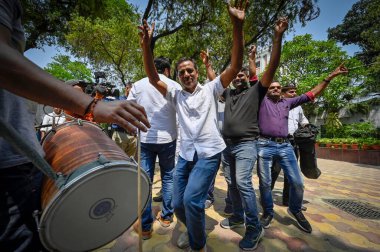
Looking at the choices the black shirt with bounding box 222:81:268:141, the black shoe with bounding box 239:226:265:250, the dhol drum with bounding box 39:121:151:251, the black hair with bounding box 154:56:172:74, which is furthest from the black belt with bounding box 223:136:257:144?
the dhol drum with bounding box 39:121:151:251

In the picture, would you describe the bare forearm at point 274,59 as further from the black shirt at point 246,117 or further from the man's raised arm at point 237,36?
the man's raised arm at point 237,36

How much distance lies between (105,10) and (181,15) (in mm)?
4184

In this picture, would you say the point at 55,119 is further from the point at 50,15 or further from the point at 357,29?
the point at 357,29

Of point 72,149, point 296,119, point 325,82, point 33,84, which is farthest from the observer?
point 296,119

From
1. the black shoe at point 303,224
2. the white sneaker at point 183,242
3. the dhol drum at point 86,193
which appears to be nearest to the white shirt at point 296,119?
the black shoe at point 303,224

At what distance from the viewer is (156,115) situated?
10.8ft

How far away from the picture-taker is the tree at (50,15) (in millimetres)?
10530

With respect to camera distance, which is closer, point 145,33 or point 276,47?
point 145,33

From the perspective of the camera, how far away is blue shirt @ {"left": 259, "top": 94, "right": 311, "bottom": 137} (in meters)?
3.58

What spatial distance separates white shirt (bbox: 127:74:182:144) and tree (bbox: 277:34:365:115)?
86.8 ft

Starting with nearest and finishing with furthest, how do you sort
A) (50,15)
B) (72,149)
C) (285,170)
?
(72,149)
(285,170)
(50,15)

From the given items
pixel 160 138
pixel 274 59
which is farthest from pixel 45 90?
pixel 274 59

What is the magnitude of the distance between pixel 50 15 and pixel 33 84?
1344 cm

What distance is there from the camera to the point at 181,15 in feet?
29.3
